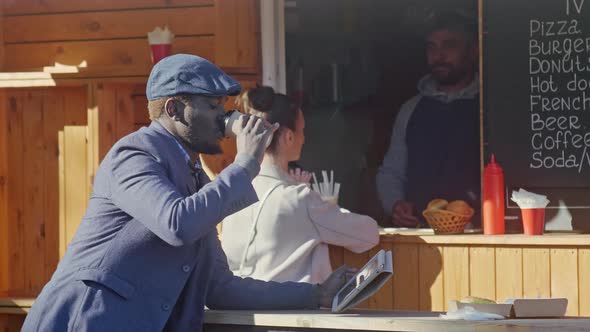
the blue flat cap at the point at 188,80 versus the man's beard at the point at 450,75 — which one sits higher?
the man's beard at the point at 450,75

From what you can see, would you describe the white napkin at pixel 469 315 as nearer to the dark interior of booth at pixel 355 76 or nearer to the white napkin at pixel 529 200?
the white napkin at pixel 529 200

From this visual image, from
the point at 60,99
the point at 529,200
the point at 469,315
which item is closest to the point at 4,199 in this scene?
the point at 60,99

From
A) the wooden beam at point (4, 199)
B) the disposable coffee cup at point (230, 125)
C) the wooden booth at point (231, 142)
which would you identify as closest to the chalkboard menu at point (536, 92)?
the wooden booth at point (231, 142)

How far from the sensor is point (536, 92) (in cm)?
639

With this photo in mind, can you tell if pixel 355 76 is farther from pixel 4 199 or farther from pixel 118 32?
pixel 4 199

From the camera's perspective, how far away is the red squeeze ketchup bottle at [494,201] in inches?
238

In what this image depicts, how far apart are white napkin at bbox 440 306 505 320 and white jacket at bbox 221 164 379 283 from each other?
1791mm

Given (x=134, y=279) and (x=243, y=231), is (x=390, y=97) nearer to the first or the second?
(x=243, y=231)

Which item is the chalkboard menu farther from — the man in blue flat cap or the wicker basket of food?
the man in blue flat cap

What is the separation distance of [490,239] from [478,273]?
0.56 ft

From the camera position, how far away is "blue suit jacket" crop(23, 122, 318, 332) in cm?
326

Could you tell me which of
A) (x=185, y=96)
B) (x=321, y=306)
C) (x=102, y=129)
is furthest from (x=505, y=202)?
(x=185, y=96)

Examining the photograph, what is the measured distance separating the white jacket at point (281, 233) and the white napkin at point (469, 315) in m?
1.79

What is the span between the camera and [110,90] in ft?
21.8
